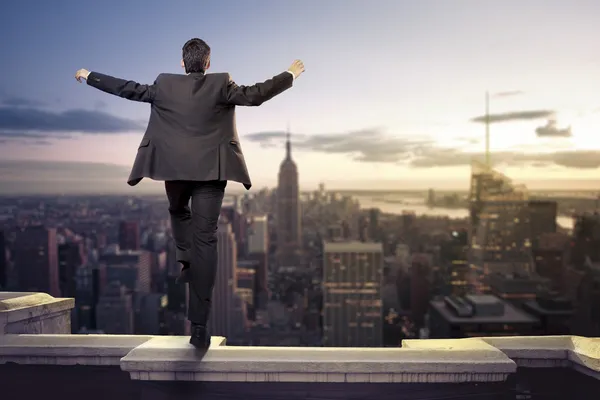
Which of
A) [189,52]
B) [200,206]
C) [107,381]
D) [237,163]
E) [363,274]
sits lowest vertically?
[363,274]

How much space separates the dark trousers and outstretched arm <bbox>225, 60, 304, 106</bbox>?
Result: 0.44m

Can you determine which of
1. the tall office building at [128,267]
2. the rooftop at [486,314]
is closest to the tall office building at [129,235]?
the tall office building at [128,267]

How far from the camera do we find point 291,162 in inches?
1831

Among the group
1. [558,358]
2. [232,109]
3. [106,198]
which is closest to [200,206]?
[232,109]

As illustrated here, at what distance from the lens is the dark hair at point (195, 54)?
2.93 m

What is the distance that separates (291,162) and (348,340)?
18010 millimetres

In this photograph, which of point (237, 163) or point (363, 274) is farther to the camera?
point (363, 274)

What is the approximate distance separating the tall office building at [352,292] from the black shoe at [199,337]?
102 feet

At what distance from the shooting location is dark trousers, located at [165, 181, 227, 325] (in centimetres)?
289

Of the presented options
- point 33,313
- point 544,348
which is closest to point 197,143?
point 33,313

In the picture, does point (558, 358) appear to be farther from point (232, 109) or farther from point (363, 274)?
point (363, 274)

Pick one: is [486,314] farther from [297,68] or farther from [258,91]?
[258,91]

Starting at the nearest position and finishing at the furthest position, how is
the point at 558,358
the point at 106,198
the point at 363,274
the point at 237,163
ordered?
the point at 237,163 < the point at 558,358 < the point at 106,198 < the point at 363,274

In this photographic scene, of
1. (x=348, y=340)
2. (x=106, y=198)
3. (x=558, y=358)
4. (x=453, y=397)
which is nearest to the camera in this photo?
(x=453, y=397)
